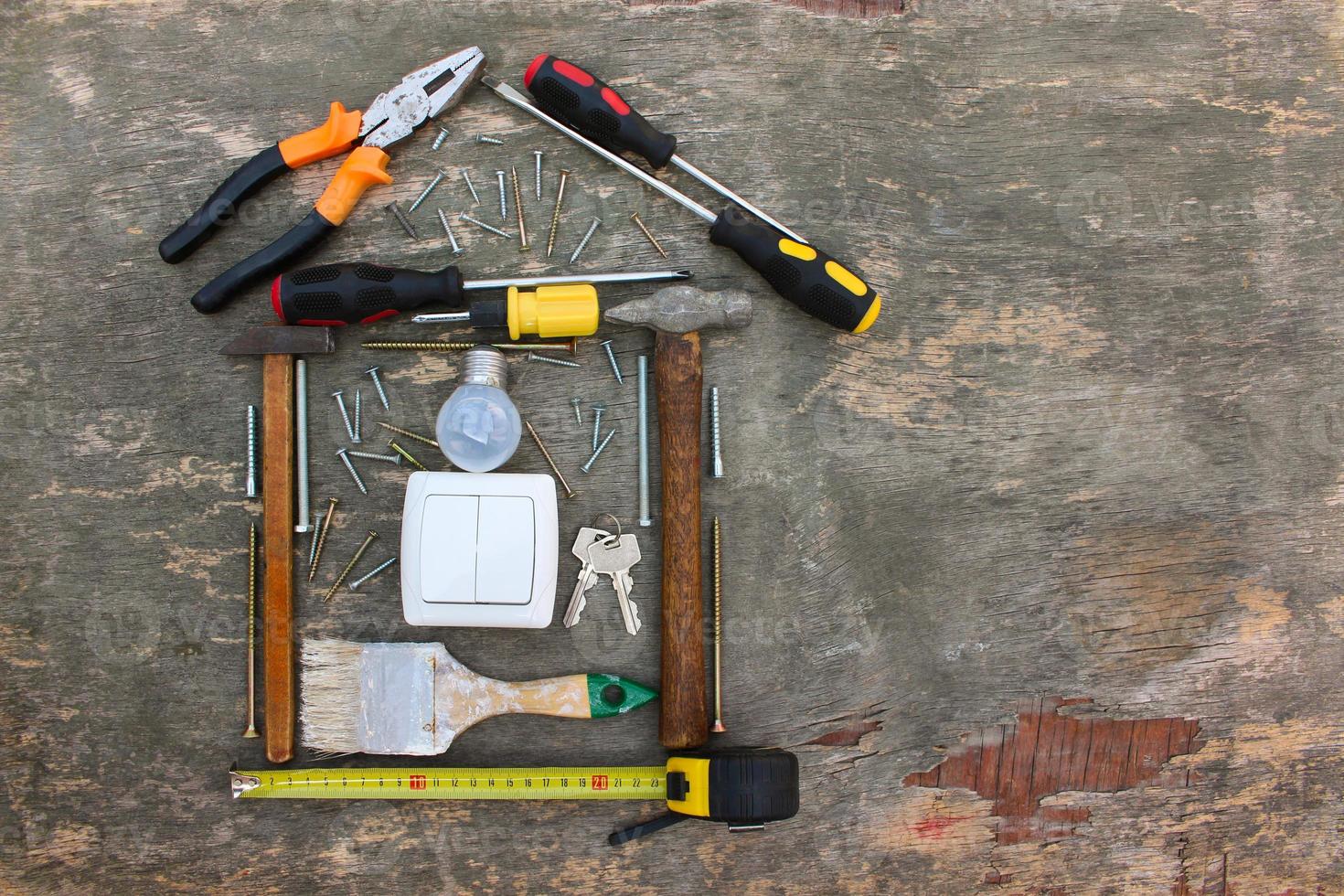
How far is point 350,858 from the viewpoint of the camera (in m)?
3.08

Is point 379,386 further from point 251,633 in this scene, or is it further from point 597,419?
point 251,633

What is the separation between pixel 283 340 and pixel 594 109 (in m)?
1.41

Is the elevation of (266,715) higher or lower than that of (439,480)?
lower

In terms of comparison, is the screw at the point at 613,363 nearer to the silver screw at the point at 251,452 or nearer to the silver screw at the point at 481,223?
the silver screw at the point at 481,223

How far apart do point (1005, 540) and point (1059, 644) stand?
0.46 meters

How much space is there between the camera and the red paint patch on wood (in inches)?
123

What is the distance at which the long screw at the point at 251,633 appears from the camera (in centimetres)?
302

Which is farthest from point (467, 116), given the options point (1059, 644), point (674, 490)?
point (1059, 644)

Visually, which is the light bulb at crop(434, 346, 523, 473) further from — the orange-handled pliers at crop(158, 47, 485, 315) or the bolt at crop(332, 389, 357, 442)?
the orange-handled pliers at crop(158, 47, 485, 315)

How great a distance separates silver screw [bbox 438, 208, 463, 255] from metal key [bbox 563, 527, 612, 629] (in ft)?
3.81

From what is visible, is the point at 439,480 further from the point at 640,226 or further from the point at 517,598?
the point at 640,226

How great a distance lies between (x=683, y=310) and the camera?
9.56ft

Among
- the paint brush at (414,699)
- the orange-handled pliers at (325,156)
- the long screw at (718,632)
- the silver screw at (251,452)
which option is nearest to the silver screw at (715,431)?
the long screw at (718,632)

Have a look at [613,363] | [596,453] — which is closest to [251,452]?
[596,453]
